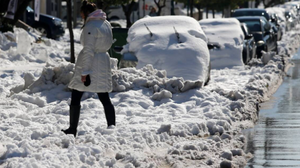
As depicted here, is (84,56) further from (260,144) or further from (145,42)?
(145,42)

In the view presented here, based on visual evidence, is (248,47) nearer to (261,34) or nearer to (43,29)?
(261,34)

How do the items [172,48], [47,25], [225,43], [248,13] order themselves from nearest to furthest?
[172,48]
[225,43]
[47,25]
[248,13]

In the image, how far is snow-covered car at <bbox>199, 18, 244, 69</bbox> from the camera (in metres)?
19.5

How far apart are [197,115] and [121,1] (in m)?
17.5

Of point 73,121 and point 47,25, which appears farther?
point 47,25

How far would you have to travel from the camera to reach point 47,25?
107 feet

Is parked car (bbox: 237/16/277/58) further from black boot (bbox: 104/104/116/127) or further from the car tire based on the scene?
black boot (bbox: 104/104/116/127)

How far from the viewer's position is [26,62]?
2188 centimetres

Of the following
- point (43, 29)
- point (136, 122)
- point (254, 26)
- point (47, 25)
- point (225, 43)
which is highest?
point (136, 122)

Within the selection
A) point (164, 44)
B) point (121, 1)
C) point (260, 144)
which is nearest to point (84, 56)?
point (260, 144)

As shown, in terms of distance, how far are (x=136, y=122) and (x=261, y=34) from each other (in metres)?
14.8

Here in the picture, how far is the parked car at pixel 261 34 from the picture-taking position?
2453 cm

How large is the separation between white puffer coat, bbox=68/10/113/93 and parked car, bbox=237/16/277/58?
1459 cm

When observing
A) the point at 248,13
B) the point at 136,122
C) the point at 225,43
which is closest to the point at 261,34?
the point at 225,43
